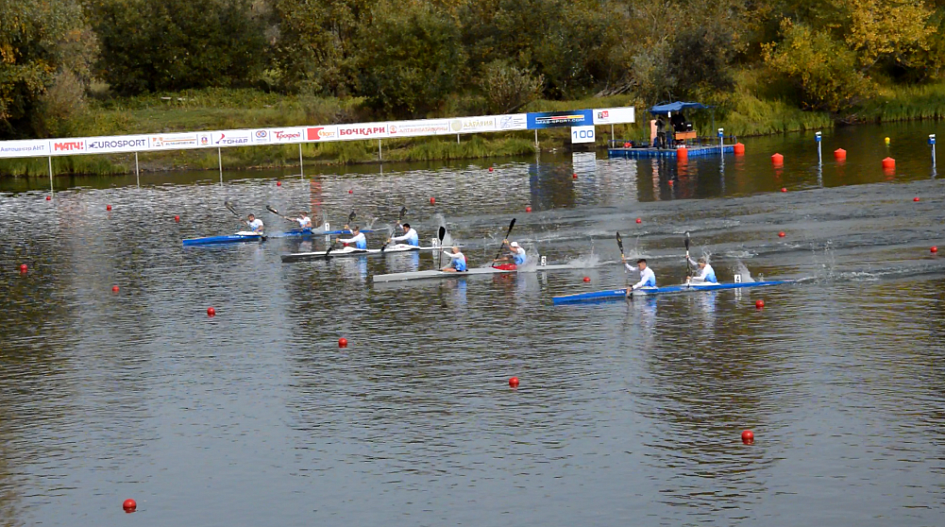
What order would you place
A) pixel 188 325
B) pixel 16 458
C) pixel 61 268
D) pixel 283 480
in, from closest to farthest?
pixel 283 480
pixel 16 458
pixel 188 325
pixel 61 268

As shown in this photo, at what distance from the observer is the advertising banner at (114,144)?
6894cm

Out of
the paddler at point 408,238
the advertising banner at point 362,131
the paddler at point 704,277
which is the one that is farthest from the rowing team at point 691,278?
the advertising banner at point 362,131

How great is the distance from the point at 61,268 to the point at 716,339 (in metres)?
24.6

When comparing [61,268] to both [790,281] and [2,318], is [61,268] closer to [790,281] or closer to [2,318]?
[2,318]

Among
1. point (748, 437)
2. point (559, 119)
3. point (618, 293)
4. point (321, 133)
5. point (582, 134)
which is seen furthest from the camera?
point (582, 134)

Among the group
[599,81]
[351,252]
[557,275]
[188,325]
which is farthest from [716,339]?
→ [599,81]

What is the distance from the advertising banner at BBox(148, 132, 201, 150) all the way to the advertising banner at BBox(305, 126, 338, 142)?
20.7 ft

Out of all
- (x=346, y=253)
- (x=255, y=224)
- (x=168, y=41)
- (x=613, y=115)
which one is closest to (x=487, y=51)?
(x=613, y=115)

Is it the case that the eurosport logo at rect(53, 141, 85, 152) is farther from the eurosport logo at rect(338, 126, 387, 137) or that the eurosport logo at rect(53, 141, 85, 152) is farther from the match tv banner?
the match tv banner

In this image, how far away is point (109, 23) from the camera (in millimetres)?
88062

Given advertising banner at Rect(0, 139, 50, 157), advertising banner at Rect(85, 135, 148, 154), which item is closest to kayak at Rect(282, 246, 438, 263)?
advertising banner at Rect(85, 135, 148, 154)

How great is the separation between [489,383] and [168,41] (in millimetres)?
70554

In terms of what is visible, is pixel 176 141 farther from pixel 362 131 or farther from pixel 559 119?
pixel 559 119

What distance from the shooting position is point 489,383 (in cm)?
2378
